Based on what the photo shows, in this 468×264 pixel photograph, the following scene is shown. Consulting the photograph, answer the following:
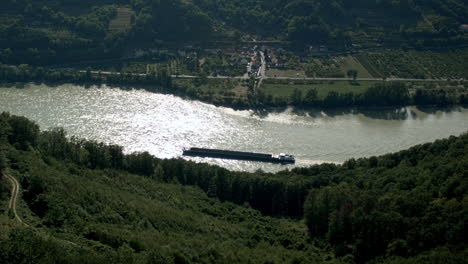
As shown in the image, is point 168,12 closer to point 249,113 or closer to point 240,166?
point 249,113

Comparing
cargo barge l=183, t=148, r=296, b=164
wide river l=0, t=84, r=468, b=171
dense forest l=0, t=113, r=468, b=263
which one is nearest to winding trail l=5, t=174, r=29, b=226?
dense forest l=0, t=113, r=468, b=263

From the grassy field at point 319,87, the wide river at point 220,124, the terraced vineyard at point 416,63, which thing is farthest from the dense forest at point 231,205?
the terraced vineyard at point 416,63

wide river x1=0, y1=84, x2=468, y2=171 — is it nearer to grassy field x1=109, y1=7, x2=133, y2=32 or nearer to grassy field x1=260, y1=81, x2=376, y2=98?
grassy field x1=260, y1=81, x2=376, y2=98

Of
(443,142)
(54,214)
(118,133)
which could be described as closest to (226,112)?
(118,133)

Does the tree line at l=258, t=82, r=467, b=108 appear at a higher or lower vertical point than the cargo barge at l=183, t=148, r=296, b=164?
higher

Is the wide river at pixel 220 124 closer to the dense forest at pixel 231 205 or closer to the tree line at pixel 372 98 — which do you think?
the tree line at pixel 372 98

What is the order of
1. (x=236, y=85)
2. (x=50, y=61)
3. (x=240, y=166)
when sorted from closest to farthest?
1. (x=240, y=166)
2. (x=236, y=85)
3. (x=50, y=61)

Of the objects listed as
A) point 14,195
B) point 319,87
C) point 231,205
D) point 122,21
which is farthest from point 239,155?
point 122,21
